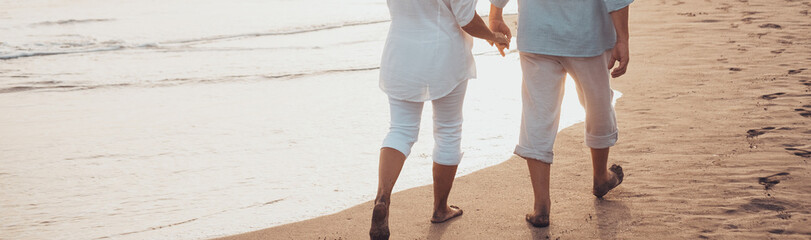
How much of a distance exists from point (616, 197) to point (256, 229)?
5.91 feet

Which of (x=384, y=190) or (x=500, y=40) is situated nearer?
(x=384, y=190)

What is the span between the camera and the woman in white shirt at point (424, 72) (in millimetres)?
3373

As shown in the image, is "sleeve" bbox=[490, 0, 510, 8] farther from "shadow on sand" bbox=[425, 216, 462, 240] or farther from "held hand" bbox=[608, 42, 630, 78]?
"shadow on sand" bbox=[425, 216, 462, 240]

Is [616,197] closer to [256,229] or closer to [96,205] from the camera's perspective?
[256,229]

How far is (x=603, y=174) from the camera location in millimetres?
3928

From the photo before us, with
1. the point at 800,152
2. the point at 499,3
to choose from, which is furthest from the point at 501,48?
the point at 800,152

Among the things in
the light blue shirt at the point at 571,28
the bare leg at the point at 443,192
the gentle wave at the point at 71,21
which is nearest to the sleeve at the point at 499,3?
the light blue shirt at the point at 571,28

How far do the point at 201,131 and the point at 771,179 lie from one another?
4.02m

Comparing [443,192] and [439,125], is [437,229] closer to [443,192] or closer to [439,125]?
[443,192]

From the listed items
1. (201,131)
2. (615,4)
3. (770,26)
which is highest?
(615,4)

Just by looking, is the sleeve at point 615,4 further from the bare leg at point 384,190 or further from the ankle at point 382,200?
the ankle at point 382,200

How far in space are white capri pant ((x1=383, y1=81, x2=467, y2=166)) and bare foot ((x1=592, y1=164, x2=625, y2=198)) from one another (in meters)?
0.78

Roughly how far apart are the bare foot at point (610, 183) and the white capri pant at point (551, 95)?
0.35 metres

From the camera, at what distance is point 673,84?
254 inches
